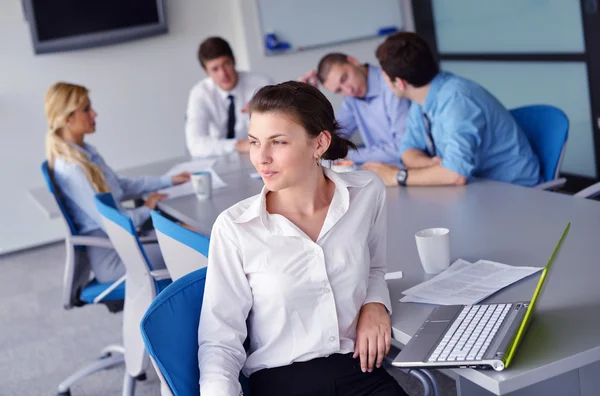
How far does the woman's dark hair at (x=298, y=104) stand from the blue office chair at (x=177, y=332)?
0.43 metres

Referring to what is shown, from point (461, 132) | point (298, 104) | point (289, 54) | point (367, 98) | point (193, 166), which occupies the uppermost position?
point (289, 54)

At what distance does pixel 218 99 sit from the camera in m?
4.71

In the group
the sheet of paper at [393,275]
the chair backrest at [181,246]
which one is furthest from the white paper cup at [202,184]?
the sheet of paper at [393,275]

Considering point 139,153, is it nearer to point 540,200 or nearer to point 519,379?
point 540,200

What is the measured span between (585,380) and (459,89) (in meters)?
1.49

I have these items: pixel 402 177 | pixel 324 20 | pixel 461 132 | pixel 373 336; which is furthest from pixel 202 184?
pixel 324 20

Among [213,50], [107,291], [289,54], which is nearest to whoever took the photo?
[107,291]

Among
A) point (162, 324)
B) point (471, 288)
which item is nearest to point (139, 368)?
point (162, 324)

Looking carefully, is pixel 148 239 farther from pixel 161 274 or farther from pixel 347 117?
pixel 347 117

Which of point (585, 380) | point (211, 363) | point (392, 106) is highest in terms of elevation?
point (392, 106)

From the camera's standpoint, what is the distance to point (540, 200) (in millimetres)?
2617

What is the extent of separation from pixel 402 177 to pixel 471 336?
1.56 metres

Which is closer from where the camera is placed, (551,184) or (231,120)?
(551,184)

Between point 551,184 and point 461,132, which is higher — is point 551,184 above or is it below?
below
